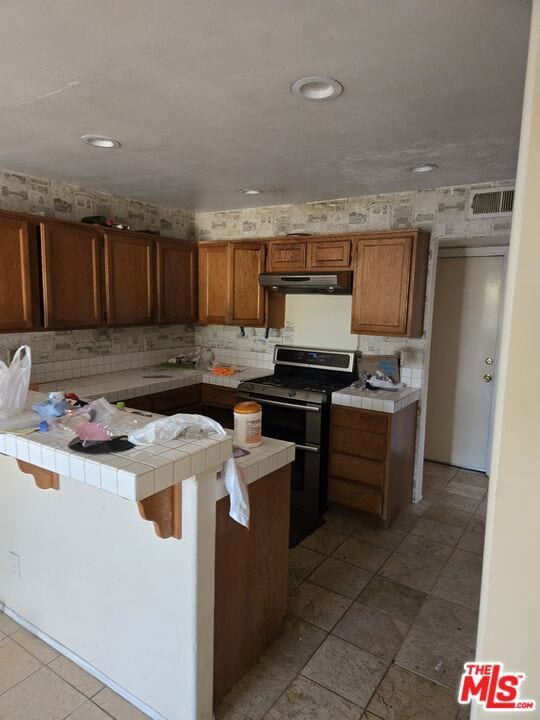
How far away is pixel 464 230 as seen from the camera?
10.7 feet

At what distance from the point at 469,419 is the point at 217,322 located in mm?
2582

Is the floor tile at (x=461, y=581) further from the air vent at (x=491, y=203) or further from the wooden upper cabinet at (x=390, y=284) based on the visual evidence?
the air vent at (x=491, y=203)

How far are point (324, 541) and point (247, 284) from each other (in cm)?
221

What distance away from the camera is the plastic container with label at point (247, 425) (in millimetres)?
1842

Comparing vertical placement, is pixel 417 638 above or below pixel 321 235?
below

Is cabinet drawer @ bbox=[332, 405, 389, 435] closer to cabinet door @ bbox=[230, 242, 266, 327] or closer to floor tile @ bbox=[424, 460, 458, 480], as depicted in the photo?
cabinet door @ bbox=[230, 242, 266, 327]

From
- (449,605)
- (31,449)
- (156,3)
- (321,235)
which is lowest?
(449,605)

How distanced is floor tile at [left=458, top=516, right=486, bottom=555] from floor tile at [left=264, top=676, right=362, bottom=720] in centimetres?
157

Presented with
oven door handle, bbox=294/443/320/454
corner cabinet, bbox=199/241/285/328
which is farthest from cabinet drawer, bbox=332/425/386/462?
corner cabinet, bbox=199/241/285/328

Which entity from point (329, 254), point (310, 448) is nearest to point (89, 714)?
point (310, 448)

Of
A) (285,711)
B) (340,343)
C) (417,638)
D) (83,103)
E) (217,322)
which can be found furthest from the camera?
(217,322)

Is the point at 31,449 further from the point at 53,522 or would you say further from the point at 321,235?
the point at 321,235

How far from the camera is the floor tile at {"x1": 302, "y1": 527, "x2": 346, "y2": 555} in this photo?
2.95 m

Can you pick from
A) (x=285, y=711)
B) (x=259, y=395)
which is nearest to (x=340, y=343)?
(x=259, y=395)
